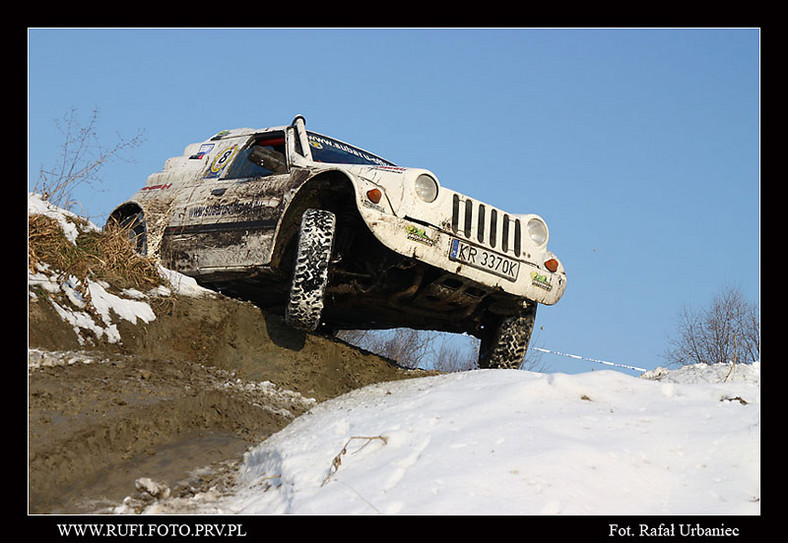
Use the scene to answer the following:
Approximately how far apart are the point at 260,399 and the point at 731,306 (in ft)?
48.4

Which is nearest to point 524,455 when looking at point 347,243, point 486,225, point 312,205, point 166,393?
point 166,393

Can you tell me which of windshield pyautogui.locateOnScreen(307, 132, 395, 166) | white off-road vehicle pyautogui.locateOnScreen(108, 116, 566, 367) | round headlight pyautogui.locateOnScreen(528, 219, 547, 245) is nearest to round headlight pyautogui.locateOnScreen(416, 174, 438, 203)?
white off-road vehicle pyautogui.locateOnScreen(108, 116, 566, 367)

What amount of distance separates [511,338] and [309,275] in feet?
7.36

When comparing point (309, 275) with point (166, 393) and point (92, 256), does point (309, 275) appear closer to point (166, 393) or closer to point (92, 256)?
point (92, 256)

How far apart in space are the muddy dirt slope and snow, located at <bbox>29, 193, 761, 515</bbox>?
27 cm

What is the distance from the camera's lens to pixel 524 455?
11.0ft

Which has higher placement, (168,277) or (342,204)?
(342,204)

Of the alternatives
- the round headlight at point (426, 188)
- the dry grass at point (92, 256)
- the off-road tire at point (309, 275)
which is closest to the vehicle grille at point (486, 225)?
the round headlight at point (426, 188)

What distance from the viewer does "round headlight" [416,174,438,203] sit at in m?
6.82

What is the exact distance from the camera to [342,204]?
23.7 feet

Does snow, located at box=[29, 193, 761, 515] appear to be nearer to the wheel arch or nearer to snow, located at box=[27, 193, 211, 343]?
snow, located at box=[27, 193, 211, 343]

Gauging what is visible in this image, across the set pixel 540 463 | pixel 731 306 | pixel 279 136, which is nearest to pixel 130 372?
pixel 540 463

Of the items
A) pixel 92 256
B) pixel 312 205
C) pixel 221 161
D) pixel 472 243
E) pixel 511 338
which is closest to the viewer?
pixel 92 256
